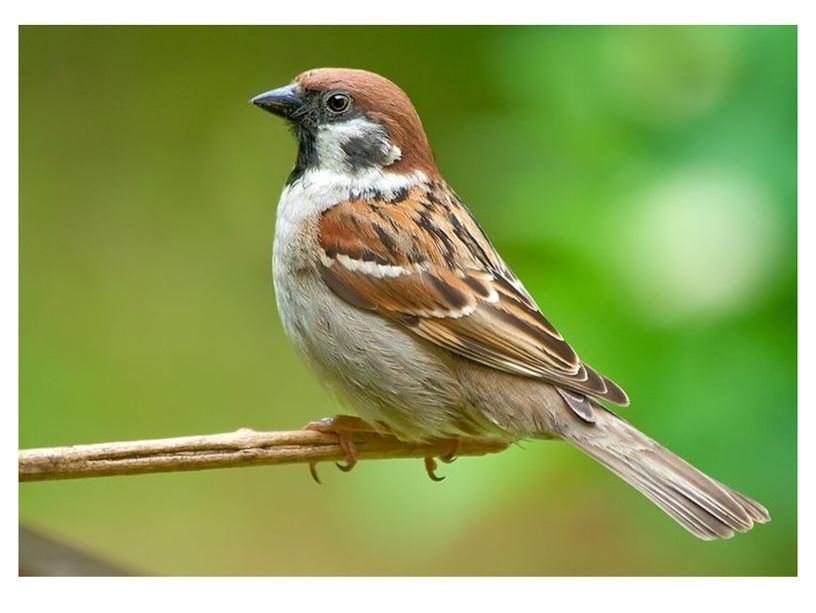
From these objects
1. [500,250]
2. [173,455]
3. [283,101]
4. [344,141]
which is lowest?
[173,455]

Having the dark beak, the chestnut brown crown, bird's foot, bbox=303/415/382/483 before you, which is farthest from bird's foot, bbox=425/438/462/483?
the dark beak

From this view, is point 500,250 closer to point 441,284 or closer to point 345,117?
point 441,284

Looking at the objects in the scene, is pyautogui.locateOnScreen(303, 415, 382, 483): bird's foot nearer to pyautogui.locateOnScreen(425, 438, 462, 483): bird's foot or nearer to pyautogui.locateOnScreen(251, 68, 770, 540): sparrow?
pyautogui.locateOnScreen(251, 68, 770, 540): sparrow

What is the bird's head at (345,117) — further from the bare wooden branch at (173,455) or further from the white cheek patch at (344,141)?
the bare wooden branch at (173,455)

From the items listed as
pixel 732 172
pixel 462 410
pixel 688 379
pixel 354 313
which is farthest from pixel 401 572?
pixel 732 172

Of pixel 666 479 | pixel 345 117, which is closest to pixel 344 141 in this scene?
pixel 345 117

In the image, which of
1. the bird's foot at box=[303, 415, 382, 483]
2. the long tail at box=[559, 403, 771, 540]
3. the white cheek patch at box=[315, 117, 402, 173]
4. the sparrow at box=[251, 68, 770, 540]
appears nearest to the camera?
the long tail at box=[559, 403, 771, 540]

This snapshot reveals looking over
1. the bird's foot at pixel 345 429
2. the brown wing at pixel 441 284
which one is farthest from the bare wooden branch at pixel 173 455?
the brown wing at pixel 441 284
